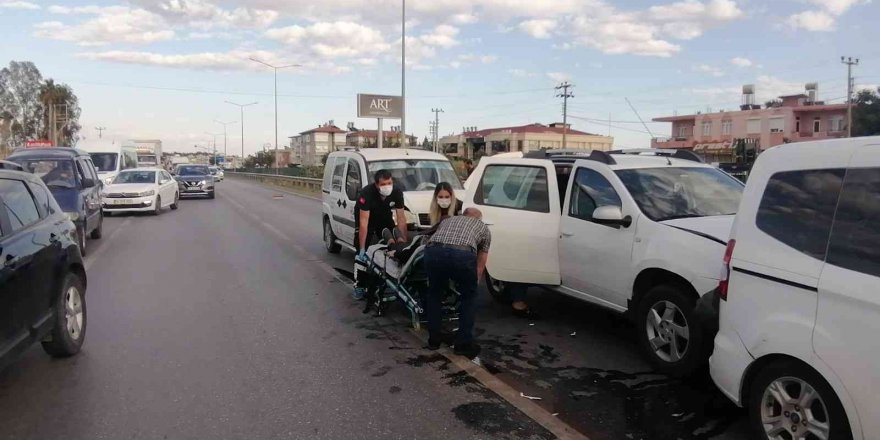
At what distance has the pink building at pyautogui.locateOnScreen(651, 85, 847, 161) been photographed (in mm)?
61188

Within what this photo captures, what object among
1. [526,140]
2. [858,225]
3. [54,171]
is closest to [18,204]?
[858,225]

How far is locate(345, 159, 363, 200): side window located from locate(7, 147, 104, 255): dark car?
451cm

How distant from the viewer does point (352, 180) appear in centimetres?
1098

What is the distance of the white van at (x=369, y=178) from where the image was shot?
10430 mm

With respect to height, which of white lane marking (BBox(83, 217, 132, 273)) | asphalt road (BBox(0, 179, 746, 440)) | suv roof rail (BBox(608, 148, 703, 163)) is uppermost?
suv roof rail (BBox(608, 148, 703, 163))

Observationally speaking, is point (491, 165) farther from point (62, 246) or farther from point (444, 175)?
point (62, 246)

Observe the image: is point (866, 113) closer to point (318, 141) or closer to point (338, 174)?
point (338, 174)

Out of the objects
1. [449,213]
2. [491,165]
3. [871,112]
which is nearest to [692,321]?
[449,213]

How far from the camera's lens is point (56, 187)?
457 inches

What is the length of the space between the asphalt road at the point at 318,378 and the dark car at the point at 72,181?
355 cm

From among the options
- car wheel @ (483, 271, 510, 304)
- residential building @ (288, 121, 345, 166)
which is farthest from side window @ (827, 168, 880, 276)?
residential building @ (288, 121, 345, 166)

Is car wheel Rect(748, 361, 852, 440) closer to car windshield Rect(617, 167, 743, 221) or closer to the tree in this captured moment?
car windshield Rect(617, 167, 743, 221)

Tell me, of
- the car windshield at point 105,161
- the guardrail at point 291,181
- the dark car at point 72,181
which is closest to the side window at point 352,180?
the dark car at point 72,181

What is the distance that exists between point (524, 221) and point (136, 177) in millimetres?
18434
